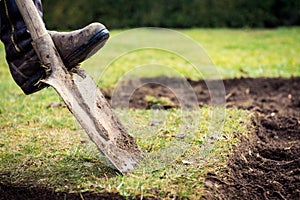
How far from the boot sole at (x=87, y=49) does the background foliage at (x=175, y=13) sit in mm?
6776

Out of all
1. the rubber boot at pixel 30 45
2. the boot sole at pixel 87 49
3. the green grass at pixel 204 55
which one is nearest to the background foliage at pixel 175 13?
the green grass at pixel 204 55

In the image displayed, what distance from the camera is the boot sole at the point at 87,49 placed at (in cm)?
264

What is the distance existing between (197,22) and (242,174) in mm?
7494

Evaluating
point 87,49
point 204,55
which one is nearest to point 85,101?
point 87,49

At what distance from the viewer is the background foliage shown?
9.33 m

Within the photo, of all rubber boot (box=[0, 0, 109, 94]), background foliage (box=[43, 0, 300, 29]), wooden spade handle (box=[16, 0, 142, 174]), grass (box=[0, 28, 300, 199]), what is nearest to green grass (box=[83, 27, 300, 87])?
grass (box=[0, 28, 300, 199])

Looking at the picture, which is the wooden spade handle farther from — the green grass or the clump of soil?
the green grass

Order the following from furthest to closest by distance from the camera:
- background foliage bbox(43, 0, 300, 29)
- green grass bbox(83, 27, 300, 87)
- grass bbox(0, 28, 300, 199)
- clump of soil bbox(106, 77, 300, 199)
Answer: background foliage bbox(43, 0, 300, 29) < green grass bbox(83, 27, 300, 87) < clump of soil bbox(106, 77, 300, 199) < grass bbox(0, 28, 300, 199)

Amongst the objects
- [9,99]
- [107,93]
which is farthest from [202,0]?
[9,99]

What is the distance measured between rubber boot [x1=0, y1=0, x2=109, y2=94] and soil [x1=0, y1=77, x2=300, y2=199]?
0.74m

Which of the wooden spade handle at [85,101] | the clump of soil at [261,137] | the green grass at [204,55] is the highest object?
the wooden spade handle at [85,101]

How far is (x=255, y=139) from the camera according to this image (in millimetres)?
3098

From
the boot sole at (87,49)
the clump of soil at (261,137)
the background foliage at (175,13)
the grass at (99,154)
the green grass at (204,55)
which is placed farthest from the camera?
the background foliage at (175,13)

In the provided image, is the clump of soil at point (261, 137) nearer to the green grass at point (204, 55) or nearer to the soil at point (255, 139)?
the soil at point (255, 139)
